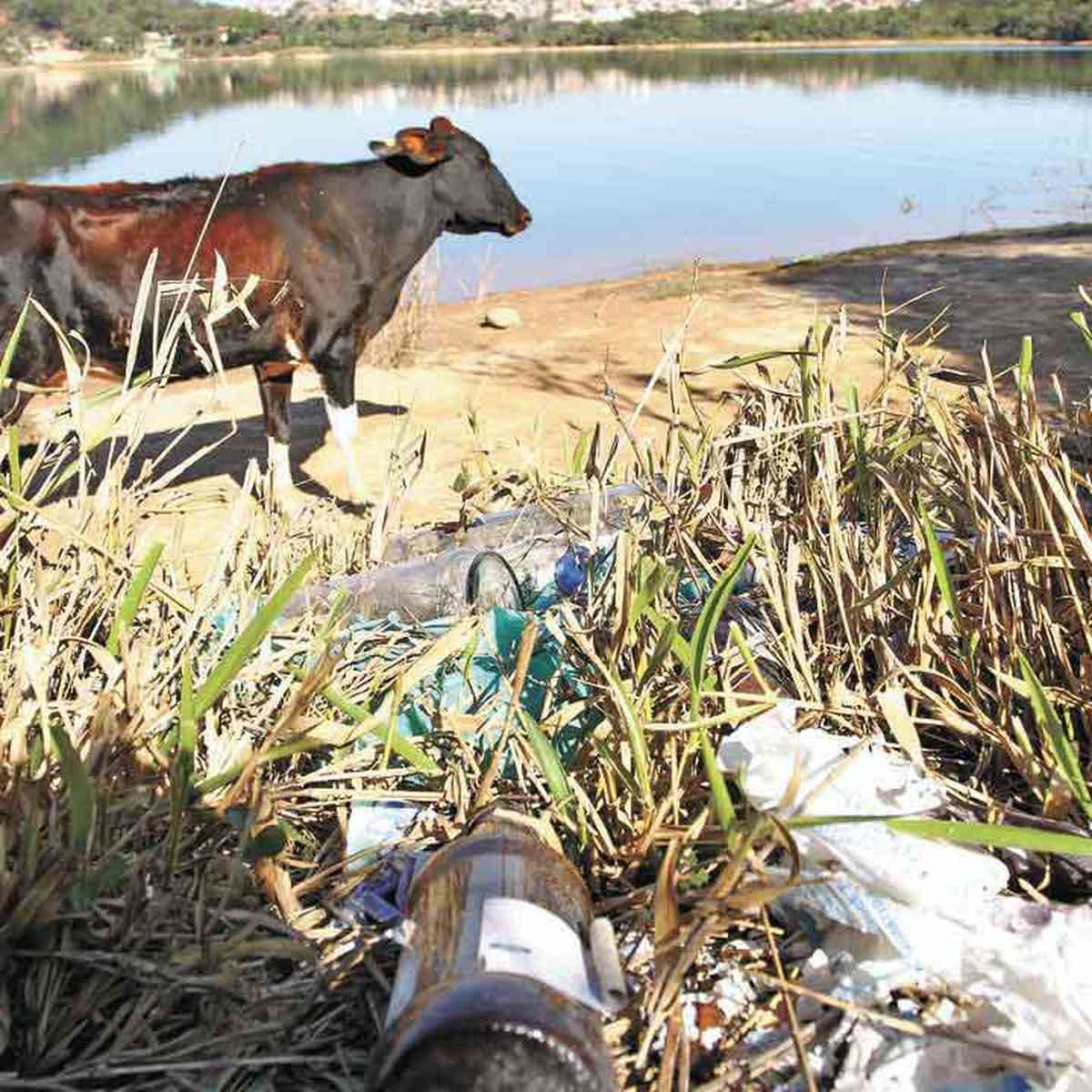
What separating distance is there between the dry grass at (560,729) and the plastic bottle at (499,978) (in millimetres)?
122

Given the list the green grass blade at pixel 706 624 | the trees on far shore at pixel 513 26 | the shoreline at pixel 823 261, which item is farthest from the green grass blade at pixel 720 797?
the trees on far shore at pixel 513 26

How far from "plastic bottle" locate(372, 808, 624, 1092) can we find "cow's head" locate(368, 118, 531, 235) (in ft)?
16.9

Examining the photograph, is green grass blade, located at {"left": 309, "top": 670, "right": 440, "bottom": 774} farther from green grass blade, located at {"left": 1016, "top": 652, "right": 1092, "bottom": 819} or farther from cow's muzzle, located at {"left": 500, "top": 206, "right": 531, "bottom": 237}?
cow's muzzle, located at {"left": 500, "top": 206, "right": 531, "bottom": 237}

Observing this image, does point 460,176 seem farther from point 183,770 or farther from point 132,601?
point 183,770

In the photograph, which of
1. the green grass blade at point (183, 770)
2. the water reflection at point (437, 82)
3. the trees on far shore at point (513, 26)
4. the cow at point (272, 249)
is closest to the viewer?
the green grass blade at point (183, 770)

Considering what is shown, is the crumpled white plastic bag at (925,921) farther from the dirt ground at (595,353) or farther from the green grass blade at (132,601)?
the dirt ground at (595,353)

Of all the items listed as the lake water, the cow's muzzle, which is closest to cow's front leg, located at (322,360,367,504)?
the cow's muzzle

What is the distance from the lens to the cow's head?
6.43 meters

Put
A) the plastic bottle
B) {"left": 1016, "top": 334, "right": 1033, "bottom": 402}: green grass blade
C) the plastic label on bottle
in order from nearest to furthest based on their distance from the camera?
1. the plastic bottle
2. the plastic label on bottle
3. {"left": 1016, "top": 334, "right": 1033, "bottom": 402}: green grass blade

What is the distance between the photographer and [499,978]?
1.45m

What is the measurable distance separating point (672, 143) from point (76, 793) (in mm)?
28646

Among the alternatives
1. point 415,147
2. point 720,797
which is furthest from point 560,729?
point 415,147

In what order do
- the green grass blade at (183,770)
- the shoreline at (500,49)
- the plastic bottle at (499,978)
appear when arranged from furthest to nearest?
the shoreline at (500,49) < the green grass blade at (183,770) < the plastic bottle at (499,978)

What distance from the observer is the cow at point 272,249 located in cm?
554
